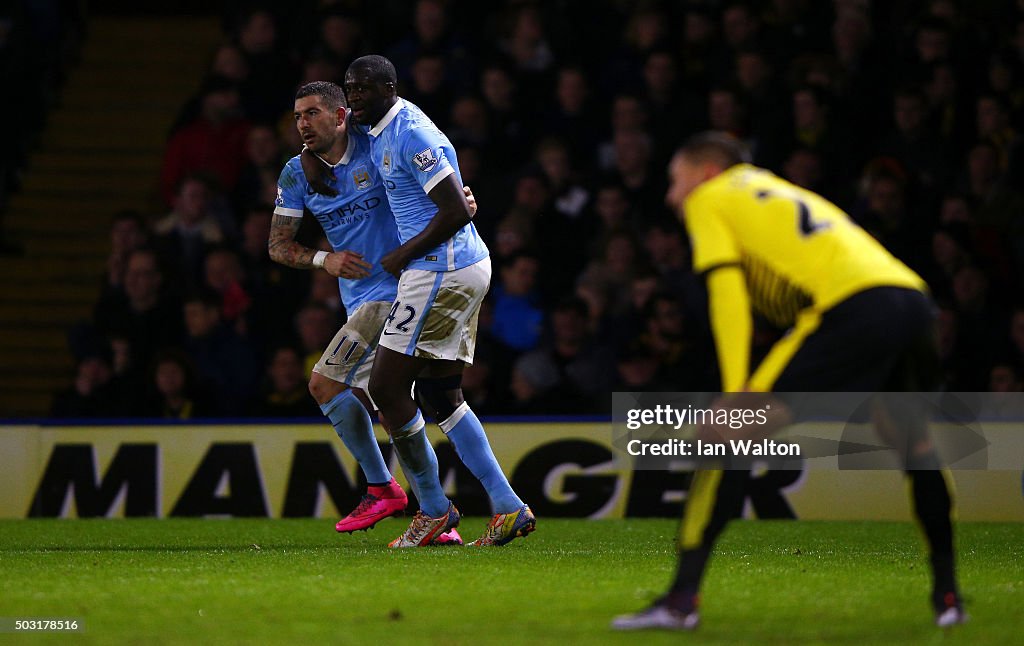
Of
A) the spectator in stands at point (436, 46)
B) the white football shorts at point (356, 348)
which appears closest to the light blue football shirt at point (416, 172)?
the white football shorts at point (356, 348)

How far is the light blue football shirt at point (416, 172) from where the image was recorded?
740 centimetres

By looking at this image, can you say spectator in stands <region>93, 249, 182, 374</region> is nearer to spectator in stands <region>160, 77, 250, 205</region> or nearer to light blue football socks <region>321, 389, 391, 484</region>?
spectator in stands <region>160, 77, 250, 205</region>

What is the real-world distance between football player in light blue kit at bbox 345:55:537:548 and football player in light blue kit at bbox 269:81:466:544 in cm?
29

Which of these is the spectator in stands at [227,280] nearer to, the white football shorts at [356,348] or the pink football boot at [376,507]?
the white football shorts at [356,348]

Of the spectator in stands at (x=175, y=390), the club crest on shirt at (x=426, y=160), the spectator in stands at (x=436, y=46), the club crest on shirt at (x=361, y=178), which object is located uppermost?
the spectator in stands at (x=436, y=46)

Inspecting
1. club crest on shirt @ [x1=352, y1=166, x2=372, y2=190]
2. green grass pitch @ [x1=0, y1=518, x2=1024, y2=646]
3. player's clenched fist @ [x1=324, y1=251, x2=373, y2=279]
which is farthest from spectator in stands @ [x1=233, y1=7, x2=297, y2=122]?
player's clenched fist @ [x1=324, y1=251, x2=373, y2=279]

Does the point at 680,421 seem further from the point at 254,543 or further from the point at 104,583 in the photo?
the point at 104,583

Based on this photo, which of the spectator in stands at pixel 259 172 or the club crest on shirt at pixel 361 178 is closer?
the club crest on shirt at pixel 361 178

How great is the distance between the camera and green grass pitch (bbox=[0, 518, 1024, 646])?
4.93 metres

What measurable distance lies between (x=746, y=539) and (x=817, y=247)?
12.7ft

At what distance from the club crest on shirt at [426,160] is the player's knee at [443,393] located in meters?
1.04

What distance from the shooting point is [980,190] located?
12.2m

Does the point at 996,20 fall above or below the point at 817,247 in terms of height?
above

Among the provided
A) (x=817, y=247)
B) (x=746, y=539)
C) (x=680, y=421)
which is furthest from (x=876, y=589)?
(x=680, y=421)
